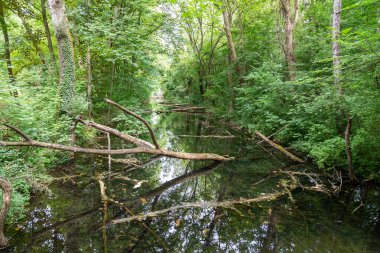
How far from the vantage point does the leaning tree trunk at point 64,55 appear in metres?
8.84

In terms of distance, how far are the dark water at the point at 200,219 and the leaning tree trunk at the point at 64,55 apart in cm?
278

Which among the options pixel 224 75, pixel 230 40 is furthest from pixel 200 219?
pixel 224 75

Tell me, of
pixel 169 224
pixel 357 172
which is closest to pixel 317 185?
pixel 357 172

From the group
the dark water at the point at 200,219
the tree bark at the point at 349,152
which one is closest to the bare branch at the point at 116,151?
the dark water at the point at 200,219

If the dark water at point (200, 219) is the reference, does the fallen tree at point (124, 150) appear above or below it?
above

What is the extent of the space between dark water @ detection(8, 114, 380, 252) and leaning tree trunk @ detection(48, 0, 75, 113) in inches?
110

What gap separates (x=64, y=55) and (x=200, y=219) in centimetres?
793

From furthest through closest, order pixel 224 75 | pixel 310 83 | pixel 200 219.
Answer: pixel 224 75 < pixel 310 83 < pixel 200 219

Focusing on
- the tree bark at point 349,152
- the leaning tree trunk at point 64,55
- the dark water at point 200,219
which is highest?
the leaning tree trunk at point 64,55

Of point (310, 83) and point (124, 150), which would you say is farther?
point (310, 83)

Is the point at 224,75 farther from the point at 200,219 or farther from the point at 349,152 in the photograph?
the point at 200,219

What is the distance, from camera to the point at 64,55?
29.8 ft

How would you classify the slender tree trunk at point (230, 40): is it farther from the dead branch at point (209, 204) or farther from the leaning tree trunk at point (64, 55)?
the dead branch at point (209, 204)

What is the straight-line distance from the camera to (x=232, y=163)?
8.75 m
